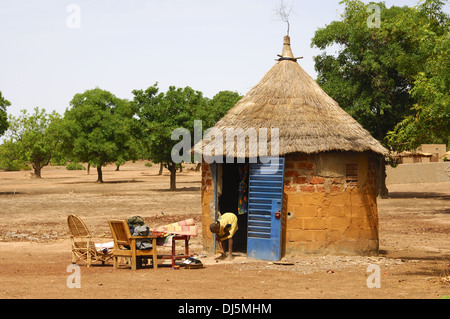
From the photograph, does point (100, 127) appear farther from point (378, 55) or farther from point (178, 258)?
point (178, 258)

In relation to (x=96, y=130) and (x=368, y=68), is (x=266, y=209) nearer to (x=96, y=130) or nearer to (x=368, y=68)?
(x=368, y=68)

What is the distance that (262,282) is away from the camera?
9586 mm

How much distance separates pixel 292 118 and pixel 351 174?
5.68ft

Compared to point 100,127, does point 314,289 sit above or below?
below

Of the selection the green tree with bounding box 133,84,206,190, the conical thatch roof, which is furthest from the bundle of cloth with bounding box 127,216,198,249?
the green tree with bounding box 133,84,206,190

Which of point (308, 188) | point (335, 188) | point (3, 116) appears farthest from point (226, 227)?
point (3, 116)

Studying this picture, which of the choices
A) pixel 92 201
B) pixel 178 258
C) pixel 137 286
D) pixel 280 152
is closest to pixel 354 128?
pixel 280 152

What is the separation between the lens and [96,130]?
159 ft

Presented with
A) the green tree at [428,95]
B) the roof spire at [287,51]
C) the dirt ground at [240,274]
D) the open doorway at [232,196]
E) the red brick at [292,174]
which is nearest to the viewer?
the dirt ground at [240,274]

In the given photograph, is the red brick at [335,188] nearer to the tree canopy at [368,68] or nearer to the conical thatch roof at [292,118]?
the conical thatch roof at [292,118]

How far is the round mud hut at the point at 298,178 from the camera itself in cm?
1198

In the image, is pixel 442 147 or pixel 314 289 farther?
pixel 442 147

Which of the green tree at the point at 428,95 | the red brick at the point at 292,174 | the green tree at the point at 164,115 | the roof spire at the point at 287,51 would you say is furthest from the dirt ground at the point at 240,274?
the green tree at the point at 164,115
